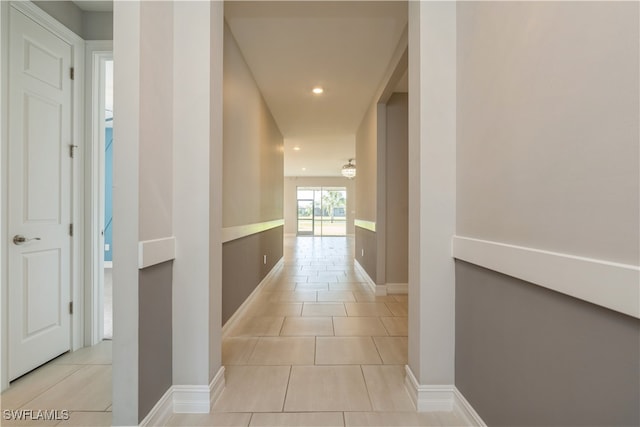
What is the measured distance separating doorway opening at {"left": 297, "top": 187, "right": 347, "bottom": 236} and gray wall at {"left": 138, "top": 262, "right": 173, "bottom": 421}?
12446mm

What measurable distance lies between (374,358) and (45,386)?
1.99 metres

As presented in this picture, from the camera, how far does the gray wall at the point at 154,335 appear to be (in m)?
1.36

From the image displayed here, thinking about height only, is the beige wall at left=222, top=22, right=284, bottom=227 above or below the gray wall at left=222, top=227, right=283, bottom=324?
above

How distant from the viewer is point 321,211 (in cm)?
1411

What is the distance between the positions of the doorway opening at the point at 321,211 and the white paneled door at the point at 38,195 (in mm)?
11761

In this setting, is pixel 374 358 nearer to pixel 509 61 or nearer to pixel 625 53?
pixel 509 61

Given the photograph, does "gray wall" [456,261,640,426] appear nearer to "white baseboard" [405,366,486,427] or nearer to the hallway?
"white baseboard" [405,366,486,427]

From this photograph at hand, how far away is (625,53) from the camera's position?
0.74 meters

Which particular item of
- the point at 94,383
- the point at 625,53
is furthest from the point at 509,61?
the point at 94,383

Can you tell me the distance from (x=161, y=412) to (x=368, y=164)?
4.02 meters

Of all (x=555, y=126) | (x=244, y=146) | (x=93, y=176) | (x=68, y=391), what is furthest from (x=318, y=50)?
(x=68, y=391)

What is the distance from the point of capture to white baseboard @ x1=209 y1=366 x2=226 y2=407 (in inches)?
65.1

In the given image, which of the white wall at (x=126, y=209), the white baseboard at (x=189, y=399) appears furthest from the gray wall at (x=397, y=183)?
the white wall at (x=126, y=209)

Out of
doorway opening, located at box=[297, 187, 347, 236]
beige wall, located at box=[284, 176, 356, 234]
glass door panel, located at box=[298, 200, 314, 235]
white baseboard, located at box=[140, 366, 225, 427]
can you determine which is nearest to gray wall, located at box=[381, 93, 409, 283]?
white baseboard, located at box=[140, 366, 225, 427]
